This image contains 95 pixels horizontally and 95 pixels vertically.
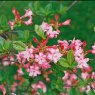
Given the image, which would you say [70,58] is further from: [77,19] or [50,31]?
[77,19]

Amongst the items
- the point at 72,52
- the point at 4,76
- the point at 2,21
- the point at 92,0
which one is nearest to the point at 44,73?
the point at 4,76

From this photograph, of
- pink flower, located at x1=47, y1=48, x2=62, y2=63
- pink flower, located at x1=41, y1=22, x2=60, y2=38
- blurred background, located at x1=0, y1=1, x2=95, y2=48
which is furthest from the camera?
blurred background, located at x1=0, y1=1, x2=95, y2=48

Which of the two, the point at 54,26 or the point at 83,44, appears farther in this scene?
the point at 54,26

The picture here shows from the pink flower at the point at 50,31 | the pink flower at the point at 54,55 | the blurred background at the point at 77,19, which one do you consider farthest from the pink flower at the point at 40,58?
the blurred background at the point at 77,19

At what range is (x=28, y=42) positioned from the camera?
6.71 ft

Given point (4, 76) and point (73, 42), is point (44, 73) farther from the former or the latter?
point (73, 42)

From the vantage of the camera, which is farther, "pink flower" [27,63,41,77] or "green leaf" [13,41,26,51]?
"pink flower" [27,63,41,77]

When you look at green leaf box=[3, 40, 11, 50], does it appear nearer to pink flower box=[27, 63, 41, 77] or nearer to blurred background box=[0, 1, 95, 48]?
pink flower box=[27, 63, 41, 77]

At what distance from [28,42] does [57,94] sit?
2.14 ft

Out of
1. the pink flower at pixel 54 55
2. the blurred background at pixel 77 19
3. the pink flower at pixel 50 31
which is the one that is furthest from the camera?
the blurred background at pixel 77 19

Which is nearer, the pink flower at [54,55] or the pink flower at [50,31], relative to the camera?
the pink flower at [54,55]

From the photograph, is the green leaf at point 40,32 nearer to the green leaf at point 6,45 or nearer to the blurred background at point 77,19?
the green leaf at point 6,45

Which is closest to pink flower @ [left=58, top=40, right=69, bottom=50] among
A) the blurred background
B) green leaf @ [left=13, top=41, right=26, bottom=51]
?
green leaf @ [left=13, top=41, right=26, bottom=51]

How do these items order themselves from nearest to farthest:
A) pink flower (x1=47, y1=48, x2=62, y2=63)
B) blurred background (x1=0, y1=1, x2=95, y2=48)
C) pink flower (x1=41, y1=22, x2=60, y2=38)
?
pink flower (x1=47, y1=48, x2=62, y2=63) → pink flower (x1=41, y1=22, x2=60, y2=38) → blurred background (x1=0, y1=1, x2=95, y2=48)
